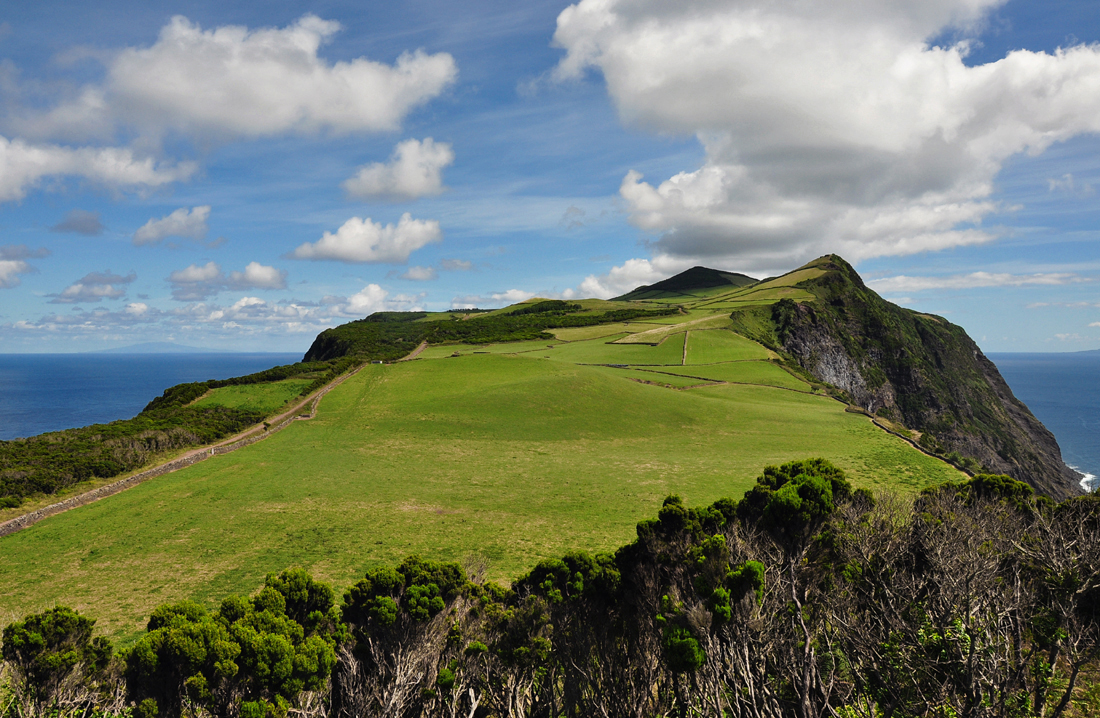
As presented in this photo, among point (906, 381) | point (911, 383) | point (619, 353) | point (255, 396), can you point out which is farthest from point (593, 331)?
point (911, 383)

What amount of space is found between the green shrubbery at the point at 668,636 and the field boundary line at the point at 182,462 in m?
26.8

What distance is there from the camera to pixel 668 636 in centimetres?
1520

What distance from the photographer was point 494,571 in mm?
29984

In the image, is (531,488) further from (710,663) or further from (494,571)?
(710,663)

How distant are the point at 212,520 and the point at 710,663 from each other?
35.7 metres

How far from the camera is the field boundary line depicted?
116 ft

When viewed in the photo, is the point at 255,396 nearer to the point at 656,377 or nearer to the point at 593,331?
the point at 656,377

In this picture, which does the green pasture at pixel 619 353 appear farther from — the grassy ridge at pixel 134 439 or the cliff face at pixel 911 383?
the grassy ridge at pixel 134 439

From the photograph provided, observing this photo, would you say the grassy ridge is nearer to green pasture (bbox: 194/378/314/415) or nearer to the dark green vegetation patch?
green pasture (bbox: 194/378/314/415)

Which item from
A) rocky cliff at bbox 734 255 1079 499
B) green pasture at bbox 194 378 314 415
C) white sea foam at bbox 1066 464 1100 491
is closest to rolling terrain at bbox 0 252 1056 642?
green pasture at bbox 194 378 314 415

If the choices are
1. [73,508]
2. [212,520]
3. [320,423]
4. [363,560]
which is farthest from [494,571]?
[320,423]

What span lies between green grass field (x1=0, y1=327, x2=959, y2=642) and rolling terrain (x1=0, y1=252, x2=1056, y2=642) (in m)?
0.19

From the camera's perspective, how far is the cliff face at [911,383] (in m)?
131

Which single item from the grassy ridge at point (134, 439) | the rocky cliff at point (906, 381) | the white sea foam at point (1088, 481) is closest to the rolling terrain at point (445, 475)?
the grassy ridge at point (134, 439)
